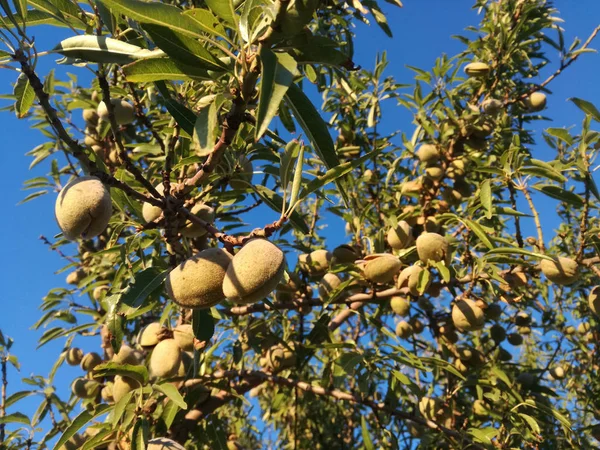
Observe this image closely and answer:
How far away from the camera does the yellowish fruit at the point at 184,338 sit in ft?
6.42

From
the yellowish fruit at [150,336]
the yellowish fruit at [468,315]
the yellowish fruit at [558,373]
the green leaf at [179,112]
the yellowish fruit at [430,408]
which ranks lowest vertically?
the yellowish fruit at [558,373]

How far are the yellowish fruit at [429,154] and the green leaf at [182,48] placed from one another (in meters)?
1.90

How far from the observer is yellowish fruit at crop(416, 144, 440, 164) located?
→ 107 inches

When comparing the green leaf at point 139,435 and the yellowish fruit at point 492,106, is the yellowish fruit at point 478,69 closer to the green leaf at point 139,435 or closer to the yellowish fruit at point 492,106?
the yellowish fruit at point 492,106

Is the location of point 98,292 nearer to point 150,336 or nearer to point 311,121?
point 150,336

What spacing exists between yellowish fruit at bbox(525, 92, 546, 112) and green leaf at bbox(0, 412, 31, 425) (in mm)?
3665

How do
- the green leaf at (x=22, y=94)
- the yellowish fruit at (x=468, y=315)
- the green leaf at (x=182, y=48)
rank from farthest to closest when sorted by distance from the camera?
the yellowish fruit at (x=468, y=315), the green leaf at (x=22, y=94), the green leaf at (x=182, y=48)

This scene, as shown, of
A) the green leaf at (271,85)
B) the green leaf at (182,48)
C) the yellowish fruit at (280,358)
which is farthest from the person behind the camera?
the yellowish fruit at (280,358)

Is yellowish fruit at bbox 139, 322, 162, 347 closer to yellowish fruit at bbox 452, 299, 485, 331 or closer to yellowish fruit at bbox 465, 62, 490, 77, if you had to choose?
yellowish fruit at bbox 452, 299, 485, 331

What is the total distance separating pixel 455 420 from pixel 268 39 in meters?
2.62

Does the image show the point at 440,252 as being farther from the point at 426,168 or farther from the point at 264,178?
the point at 264,178

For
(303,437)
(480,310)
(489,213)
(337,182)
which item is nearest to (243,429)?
(303,437)

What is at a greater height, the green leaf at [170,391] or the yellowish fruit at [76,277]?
the yellowish fruit at [76,277]

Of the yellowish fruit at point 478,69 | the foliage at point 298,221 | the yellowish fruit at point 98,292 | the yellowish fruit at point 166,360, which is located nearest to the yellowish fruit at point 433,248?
the foliage at point 298,221
